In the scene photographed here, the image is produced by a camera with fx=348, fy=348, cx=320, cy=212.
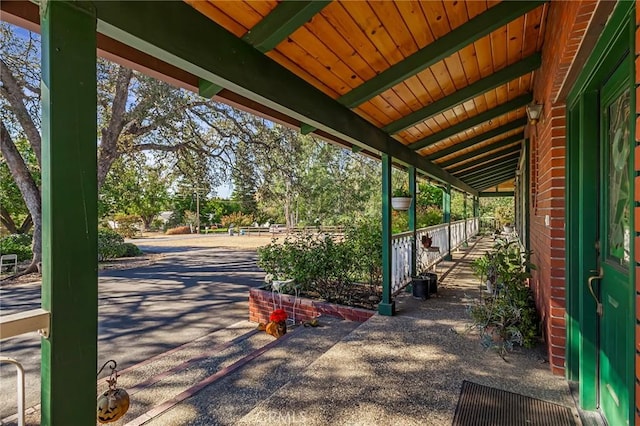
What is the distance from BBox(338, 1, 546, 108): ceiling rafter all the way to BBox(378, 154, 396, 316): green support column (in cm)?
149

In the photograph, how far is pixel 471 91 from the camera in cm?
351

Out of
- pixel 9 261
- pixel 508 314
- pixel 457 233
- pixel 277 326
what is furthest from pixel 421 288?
pixel 9 261

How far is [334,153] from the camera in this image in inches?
875

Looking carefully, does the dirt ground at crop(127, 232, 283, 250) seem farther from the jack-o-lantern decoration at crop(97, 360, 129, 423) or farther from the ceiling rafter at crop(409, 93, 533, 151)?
the jack-o-lantern decoration at crop(97, 360, 129, 423)

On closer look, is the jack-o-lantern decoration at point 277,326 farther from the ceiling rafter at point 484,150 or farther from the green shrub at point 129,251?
the green shrub at point 129,251

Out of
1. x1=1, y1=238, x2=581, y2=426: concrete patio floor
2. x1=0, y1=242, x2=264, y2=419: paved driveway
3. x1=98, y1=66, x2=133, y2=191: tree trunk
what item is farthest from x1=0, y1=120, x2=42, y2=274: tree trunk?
x1=1, y1=238, x2=581, y2=426: concrete patio floor

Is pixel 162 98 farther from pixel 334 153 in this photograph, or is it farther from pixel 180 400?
pixel 334 153

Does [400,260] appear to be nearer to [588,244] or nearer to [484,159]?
[588,244]

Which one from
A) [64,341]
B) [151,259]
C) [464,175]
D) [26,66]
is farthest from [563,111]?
[151,259]

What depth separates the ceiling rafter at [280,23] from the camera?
182 centimetres

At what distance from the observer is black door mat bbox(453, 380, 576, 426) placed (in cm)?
212

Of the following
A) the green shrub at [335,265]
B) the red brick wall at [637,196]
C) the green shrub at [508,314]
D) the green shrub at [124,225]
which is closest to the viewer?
the red brick wall at [637,196]

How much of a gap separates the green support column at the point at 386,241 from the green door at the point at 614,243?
2.36 metres

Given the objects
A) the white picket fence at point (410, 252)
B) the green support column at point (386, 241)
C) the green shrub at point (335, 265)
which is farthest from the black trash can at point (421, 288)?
the green support column at point (386, 241)
